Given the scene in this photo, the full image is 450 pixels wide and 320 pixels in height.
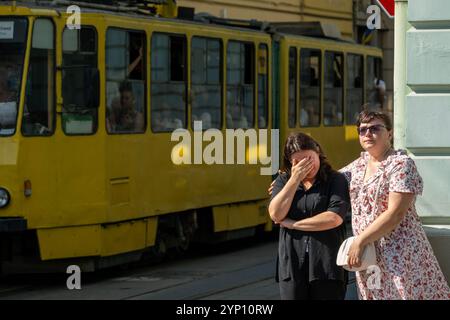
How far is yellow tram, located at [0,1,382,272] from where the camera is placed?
1335 cm

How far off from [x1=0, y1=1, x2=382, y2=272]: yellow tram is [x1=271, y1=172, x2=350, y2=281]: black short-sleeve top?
18.9 ft

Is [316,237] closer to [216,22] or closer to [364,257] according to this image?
[364,257]

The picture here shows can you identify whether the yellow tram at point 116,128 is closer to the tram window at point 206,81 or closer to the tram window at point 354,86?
the tram window at point 206,81

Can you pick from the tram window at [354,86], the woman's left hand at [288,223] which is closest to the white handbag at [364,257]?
the woman's left hand at [288,223]

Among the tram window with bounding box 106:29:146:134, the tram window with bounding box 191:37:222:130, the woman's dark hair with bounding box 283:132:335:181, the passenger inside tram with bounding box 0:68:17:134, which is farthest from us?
the tram window with bounding box 191:37:222:130

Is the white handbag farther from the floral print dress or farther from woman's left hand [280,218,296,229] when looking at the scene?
woman's left hand [280,218,296,229]

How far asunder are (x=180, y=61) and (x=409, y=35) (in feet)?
22.9

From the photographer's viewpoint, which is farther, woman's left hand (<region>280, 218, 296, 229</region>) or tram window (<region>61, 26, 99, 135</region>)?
tram window (<region>61, 26, 99, 135</region>)

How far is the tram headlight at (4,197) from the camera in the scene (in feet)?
42.8

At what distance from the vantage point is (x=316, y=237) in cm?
773

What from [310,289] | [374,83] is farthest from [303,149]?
[374,83]

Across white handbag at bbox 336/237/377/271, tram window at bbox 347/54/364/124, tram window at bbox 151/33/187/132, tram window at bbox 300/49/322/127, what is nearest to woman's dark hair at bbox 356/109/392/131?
white handbag at bbox 336/237/377/271

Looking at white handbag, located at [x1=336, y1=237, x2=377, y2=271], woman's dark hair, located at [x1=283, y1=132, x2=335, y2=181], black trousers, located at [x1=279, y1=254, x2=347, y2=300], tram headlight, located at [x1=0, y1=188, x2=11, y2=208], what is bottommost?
black trousers, located at [x1=279, y1=254, x2=347, y2=300]

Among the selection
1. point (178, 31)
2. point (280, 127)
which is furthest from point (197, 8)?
point (178, 31)
